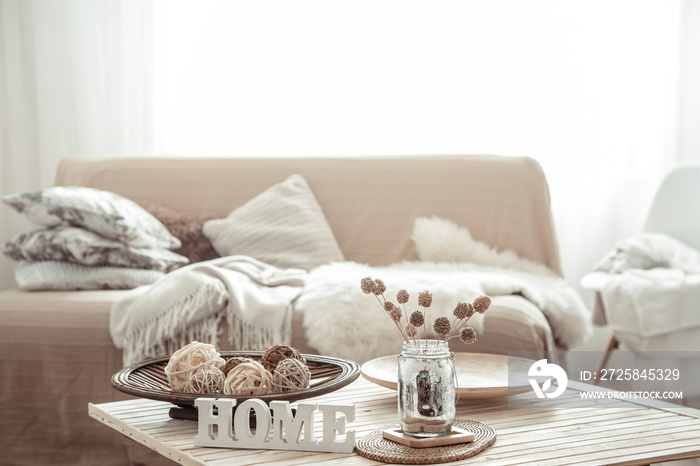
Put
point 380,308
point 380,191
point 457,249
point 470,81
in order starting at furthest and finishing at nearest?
point 470,81 < point 380,191 < point 457,249 < point 380,308

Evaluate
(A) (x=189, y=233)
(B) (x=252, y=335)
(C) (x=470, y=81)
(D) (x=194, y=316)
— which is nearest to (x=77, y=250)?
(A) (x=189, y=233)

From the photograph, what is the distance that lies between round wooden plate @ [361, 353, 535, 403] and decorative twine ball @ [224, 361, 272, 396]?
254 mm

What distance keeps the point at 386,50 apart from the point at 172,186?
122 cm

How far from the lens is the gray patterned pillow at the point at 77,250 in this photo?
2.31 meters

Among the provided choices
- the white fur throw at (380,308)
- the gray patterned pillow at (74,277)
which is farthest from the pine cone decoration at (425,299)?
the gray patterned pillow at (74,277)

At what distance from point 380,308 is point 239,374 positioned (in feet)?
2.60

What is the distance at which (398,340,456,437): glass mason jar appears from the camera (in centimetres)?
108

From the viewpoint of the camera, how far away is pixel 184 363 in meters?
1.22

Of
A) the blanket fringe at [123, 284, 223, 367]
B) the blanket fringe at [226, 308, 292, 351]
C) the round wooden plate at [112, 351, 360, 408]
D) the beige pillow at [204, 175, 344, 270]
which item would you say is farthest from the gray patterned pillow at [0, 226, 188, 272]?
the round wooden plate at [112, 351, 360, 408]

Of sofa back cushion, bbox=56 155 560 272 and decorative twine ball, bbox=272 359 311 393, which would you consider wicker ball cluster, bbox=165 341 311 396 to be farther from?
sofa back cushion, bbox=56 155 560 272

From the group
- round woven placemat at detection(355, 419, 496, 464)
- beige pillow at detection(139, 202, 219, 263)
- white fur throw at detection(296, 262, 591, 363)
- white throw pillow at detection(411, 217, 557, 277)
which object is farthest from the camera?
beige pillow at detection(139, 202, 219, 263)

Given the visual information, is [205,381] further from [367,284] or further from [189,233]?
[189,233]

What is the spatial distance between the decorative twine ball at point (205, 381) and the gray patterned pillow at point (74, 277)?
1224 mm

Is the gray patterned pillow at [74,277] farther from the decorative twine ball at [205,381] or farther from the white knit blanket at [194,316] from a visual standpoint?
the decorative twine ball at [205,381]
